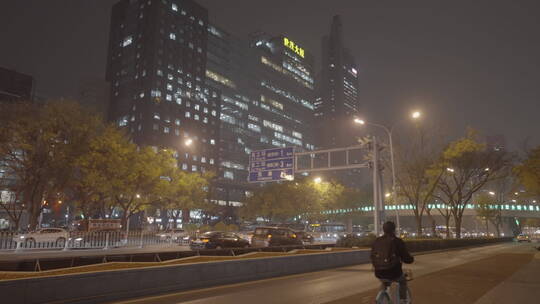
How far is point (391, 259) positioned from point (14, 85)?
129 metres

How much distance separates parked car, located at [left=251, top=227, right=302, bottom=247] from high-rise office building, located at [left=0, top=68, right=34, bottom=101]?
105 meters

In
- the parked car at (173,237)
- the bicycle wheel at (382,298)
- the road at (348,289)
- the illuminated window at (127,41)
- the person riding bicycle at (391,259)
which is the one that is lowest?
the parked car at (173,237)

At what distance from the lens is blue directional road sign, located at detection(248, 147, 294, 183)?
3341cm

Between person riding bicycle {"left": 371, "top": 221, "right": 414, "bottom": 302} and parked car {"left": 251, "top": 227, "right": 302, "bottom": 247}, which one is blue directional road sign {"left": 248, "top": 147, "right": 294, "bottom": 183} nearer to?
parked car {"left": 251, "top": 227, "right": 302, "bottom": 247}

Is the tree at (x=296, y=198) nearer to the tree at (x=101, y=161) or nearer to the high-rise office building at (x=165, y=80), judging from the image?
the tree at (x=101, y=161)

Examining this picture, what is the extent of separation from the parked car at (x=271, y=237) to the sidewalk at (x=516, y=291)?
15.9 m

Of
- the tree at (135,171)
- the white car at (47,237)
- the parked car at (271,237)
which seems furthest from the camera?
the tree at (135,171)

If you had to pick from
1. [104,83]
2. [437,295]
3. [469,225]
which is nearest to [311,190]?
[437,295]

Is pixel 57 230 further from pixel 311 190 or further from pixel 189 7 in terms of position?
pixel 189 7

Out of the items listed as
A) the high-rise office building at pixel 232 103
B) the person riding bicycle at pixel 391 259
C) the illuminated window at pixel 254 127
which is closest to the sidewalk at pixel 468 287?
the person riding bicycle at pixel 391 259

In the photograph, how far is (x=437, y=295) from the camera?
11203mm

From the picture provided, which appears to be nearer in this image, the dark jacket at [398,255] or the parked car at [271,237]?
the dark jacket at [398,255]

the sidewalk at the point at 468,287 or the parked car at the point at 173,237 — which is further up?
the sidewalk at the point at 468,287

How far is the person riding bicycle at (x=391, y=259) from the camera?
265 inches
